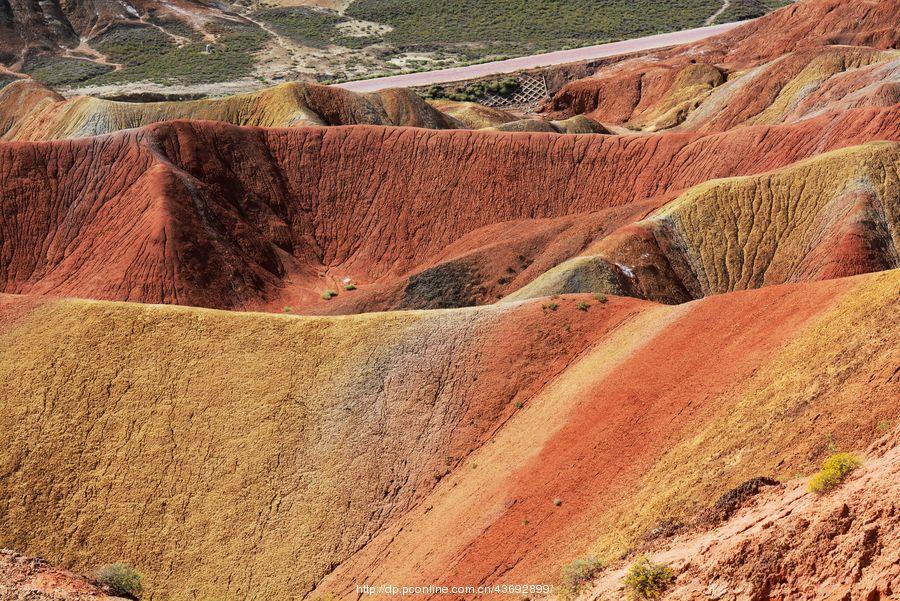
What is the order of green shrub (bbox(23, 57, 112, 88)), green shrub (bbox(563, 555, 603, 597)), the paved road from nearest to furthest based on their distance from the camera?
1. green shrub (bbox(563, 555, 603, 597))
2. the paved road
3. green shrub (bbox(23, 57, 112, 88))

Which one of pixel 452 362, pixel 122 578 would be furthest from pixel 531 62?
pixel 122 578

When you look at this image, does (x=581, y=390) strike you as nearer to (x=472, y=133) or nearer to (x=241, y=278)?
(x=241, y=278)

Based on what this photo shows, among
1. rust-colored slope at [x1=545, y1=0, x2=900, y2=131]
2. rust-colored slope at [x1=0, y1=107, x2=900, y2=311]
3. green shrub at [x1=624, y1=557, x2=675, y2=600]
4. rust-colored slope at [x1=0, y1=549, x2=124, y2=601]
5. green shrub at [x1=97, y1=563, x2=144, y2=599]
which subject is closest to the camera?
green shrub at [x1=624, y1=557, x2=675, y2=600]

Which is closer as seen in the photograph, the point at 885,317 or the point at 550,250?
the point at 885,317

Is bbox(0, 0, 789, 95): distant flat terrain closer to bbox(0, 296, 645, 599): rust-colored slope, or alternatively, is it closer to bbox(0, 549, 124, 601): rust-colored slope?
bbox(0, 296, 645, 599): rust-colored slope

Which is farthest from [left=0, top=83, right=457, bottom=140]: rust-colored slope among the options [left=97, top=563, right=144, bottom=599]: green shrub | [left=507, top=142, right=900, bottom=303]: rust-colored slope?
[left=97, top=563, right=144, bottom=599]: green shrub

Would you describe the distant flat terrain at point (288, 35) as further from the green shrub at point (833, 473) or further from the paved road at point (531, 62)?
the green shrub at point (833, 473)

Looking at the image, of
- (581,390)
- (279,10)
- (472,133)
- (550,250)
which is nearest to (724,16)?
(279,10)
